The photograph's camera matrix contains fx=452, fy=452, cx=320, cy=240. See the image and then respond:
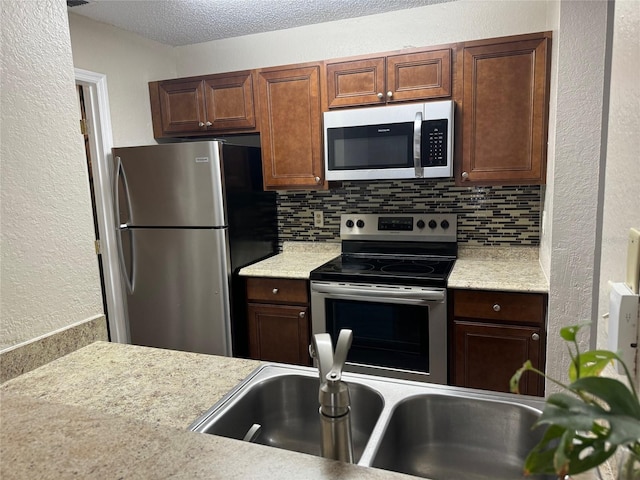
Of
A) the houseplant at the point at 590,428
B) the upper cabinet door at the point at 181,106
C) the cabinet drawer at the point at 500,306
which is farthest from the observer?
the upper cabinet door at the point at 181,106

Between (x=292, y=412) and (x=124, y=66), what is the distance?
2.67 meters

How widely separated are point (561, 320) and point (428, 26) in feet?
6.08

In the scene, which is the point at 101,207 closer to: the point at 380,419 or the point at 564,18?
the point at 380,419

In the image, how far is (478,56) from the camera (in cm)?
234

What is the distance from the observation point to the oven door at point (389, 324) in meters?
2.30

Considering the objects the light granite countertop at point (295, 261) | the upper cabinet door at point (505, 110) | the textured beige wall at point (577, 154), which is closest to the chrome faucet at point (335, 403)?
the textured beige wall at point (577, 154)

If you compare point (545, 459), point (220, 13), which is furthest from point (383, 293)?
point (545, 459)

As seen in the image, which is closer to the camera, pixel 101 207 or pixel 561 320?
pixel 561 320

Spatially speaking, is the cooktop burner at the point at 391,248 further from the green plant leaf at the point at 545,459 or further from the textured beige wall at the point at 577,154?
the green plant leaf at the point at 545,459

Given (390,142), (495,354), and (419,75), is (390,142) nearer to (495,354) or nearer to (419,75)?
(419,75)

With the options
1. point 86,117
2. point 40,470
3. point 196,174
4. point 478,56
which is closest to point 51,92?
point 40,470

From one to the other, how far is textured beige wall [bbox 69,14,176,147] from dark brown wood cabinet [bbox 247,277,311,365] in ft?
4.32

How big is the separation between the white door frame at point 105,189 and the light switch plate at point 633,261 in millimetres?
2895

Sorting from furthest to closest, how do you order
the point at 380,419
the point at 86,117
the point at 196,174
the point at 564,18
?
1. the point at 86,117
2. the point at 196,174
3. the point at 564,18
4. the point at 380,419
